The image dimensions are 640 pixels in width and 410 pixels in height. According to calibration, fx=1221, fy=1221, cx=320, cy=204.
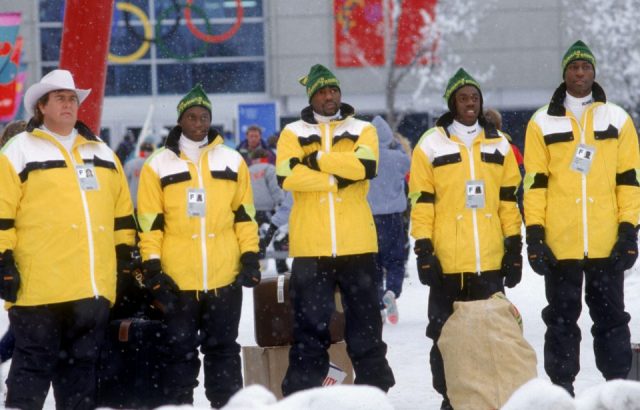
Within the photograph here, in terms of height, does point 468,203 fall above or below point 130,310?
above

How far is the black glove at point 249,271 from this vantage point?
6625 millimetres

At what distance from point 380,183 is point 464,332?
440 cm

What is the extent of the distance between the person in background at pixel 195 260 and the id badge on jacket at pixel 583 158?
1.83 meters

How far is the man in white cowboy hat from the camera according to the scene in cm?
604

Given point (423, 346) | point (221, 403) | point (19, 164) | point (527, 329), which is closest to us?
point (19, 164)

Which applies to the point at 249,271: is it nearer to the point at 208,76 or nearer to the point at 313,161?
the point at 313,161

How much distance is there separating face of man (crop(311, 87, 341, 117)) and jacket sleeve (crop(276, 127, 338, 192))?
0.22 metres

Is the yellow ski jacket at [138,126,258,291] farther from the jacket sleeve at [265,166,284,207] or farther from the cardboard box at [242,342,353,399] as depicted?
the jacket sleeve at [265,166,284,207]

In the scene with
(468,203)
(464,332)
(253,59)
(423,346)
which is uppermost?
(253,59)

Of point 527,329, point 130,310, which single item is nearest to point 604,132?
point 130,310

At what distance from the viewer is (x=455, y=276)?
688cm

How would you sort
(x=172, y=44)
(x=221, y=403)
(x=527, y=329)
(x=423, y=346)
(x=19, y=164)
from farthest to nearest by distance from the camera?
(x=172, y=44), (x=527, y=329), (x=423, y=346), (x=221, y=403), (x=19, y=164)

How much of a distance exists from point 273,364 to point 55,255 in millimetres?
Result: 1614

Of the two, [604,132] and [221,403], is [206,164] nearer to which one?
[221,403]
